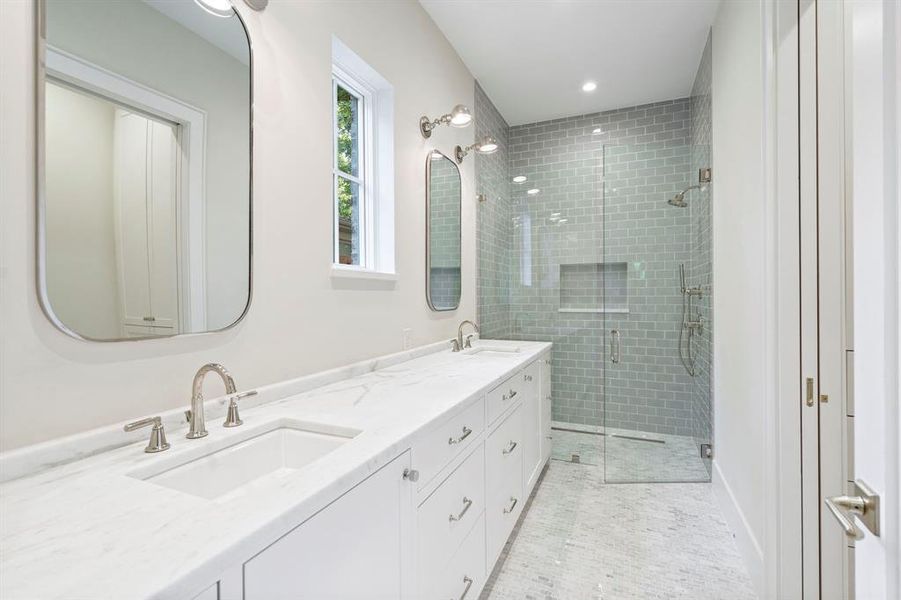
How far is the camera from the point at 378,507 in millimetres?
964

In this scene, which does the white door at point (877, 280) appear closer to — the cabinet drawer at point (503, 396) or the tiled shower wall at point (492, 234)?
the cabinet drawer at point (503, 396)

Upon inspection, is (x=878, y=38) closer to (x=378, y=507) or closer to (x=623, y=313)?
(x=378, y=507)

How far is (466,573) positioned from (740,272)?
186 centimetres

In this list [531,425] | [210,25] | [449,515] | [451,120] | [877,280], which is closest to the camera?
[877,280]

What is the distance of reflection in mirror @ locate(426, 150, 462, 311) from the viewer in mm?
2588

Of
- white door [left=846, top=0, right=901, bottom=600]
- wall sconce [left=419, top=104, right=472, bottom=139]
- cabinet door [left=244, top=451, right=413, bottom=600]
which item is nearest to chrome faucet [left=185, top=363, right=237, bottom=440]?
cabinet door [left=244, top=451, right=413, bottom=600]

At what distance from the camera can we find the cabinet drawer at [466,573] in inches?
51.5

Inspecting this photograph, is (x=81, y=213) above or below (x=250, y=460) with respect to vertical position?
above

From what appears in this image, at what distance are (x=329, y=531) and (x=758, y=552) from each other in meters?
1.97

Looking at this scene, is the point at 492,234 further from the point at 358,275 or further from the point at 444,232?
the point at 358,275

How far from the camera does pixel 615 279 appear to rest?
3295 mm

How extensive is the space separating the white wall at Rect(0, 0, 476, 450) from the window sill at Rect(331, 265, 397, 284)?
5cm

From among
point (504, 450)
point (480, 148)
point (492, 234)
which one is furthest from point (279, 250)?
point (492, 234)

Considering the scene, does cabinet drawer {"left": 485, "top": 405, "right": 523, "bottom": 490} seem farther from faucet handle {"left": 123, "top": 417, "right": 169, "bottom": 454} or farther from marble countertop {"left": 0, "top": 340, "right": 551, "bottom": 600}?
faucet handle {"left": 123, "top": 417, "right": 169, "bottom": 454}
